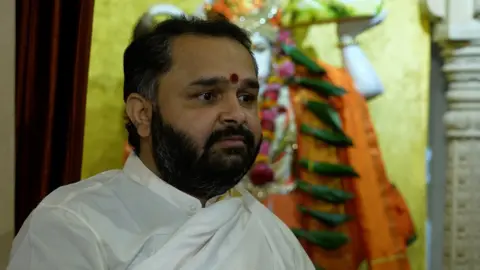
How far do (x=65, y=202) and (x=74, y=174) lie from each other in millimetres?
295

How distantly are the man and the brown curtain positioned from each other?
0.44 feet

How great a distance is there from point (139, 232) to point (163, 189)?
12 centimetres

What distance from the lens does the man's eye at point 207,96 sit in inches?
45.2

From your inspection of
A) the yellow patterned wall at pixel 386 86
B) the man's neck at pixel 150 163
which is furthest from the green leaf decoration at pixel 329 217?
the man's neck at pixel 150 163

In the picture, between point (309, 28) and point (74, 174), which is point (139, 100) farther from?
point (309, 28)

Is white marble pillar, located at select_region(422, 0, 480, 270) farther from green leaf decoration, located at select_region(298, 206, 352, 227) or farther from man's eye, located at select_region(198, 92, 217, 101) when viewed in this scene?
man's eye, located at select_region(198, 92, 217, 101)

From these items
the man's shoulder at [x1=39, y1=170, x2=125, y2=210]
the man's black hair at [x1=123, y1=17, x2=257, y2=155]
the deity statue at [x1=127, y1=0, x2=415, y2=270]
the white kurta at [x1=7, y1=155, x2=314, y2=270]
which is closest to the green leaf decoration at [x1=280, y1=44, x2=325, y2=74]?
the deity statue at [x1=127, y1=0, x2=415, y2=270]

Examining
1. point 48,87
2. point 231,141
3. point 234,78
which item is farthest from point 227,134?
point 48,87

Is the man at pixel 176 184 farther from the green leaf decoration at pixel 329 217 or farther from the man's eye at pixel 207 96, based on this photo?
the green leaf decoration at pixel 329 217

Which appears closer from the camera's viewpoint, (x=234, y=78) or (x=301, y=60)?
(x=234, y=78)

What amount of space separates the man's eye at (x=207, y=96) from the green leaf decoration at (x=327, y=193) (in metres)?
0.80

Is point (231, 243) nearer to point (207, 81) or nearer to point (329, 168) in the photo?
point (207, 81)

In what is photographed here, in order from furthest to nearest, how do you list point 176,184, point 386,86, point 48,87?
point 386,86, point 48,87, point 176,184

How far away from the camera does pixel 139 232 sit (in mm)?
1089
